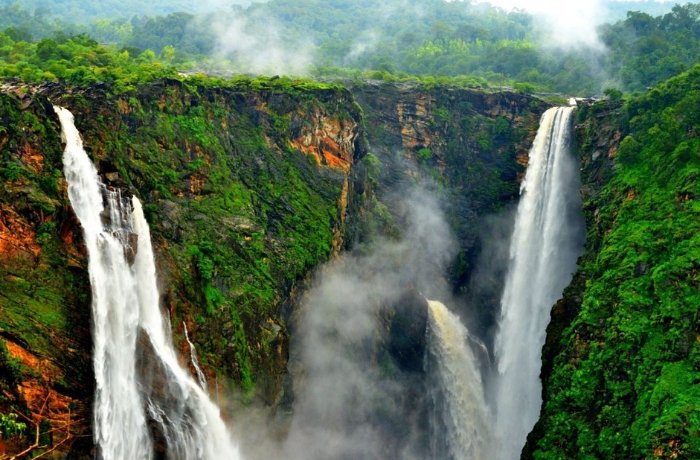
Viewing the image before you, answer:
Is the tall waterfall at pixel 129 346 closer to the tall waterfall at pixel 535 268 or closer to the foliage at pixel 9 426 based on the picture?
the foliage at pixel 9 426

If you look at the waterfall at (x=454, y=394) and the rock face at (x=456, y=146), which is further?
the rock face at (x=456, y=146)

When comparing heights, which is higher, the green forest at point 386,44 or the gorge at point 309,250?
the green forest at point 386,44

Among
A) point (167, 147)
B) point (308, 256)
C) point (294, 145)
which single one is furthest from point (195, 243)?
point (294, 145)

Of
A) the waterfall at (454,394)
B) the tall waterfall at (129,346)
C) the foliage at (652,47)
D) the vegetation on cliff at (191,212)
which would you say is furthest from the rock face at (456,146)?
the tall waterfall at (129,346)

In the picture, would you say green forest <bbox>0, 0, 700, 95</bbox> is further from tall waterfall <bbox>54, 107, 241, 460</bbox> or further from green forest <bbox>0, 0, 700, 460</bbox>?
tall waterfall <bbox>54, 107, 241, 460</bbox>

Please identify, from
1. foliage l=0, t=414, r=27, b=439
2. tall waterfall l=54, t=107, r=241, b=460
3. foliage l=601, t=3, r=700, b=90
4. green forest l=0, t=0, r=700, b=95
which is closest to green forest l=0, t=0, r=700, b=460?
foliage l=0, t=414, r=27, b=439

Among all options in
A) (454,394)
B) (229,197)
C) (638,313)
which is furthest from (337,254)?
(638,313)
